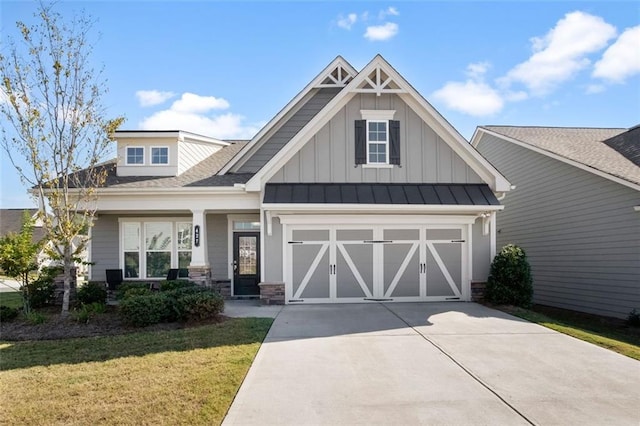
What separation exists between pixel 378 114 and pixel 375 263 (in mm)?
4245

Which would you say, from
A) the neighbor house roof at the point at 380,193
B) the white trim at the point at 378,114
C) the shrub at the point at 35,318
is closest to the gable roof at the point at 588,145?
the neighbor house roof at the point at 380,193

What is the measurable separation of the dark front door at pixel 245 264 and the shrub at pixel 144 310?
16.2 ft

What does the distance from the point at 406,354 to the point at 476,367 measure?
113 cm

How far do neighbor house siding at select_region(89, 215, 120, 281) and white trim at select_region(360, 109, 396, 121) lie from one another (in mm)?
8698

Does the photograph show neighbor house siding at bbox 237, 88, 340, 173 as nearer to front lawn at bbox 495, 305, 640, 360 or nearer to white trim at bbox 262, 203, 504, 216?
white trim at bbox 262, 203, 504, 216

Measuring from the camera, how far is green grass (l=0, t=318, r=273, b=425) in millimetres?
4973

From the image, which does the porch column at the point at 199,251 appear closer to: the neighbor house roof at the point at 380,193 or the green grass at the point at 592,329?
the neighbor house roof at the point at 380,193

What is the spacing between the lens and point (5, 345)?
27.4 feet

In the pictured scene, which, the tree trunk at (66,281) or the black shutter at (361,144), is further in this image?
the black shutter at (361,144)

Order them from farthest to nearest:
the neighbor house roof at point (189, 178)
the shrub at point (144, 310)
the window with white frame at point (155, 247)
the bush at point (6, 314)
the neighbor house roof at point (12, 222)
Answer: the neighbor house roof at point (12, 222)
the window with white frame at point (155, 247)
the neighbor house roof at point (189, 178)
the bush at point (6, 314)
the shrub at point (144, 310)

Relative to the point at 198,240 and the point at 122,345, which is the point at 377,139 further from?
the point at 122,345

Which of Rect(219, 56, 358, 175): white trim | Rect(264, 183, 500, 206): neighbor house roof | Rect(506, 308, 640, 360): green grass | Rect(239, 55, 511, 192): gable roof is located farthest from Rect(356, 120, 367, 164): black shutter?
Rect(506, 308, 640, 360): green grass

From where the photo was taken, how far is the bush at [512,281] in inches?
472

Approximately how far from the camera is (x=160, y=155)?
1466 centimetres
